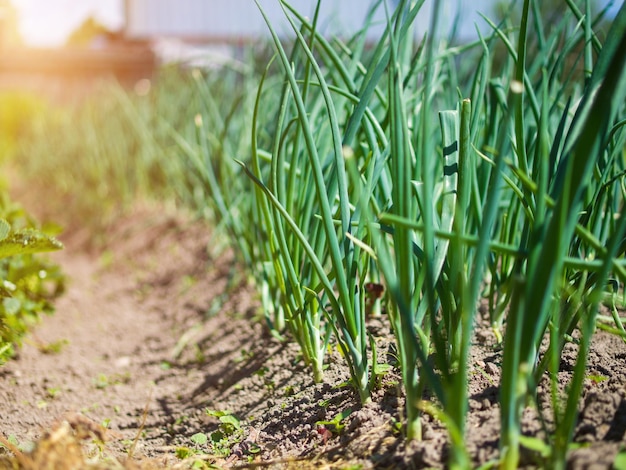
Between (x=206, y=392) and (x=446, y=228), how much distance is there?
26.4 inches

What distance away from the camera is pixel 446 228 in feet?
2.88

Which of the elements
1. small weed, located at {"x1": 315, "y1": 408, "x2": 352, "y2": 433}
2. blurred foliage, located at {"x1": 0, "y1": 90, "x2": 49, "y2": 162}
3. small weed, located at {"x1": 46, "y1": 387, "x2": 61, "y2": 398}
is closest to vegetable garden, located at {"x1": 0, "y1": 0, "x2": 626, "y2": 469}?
small weed, located at {"x1": 315, "y1": 408, "x2": 352, "y2": 433}

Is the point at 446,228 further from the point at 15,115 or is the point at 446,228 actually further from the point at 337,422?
the point at 15,115

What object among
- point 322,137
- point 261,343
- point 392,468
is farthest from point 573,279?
point 261,343

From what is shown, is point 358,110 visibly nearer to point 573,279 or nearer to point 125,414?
point 573,279

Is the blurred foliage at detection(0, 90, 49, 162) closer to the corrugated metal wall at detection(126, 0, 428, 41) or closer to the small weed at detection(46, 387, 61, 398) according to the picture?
the small weed at detection(46, 387, 61, 398)

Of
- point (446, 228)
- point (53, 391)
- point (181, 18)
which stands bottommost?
point (53, 391)

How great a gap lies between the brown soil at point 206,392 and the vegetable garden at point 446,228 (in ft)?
0.07

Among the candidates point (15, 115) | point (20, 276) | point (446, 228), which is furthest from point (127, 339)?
point (15, 115)

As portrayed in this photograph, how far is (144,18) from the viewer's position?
9.77m

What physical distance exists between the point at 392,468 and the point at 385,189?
451 millimetres

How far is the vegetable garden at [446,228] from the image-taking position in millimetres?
603

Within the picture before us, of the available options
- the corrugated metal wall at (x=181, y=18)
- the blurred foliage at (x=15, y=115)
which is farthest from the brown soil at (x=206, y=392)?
the corrugated metal wall at (x=181, y=18)

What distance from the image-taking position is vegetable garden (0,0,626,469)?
603 millimetres
